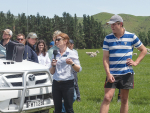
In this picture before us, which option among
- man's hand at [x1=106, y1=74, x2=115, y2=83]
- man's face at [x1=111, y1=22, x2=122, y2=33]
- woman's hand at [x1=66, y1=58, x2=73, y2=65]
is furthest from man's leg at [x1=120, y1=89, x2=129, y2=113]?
woman's hand at [x1=66, y1=58, x2=73, y2=65]

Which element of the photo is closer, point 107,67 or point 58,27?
point 107,67

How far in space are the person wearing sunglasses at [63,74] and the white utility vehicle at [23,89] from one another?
0.30 metres

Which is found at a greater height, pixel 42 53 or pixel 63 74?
pixel 63 74

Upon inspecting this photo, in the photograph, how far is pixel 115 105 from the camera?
6.85m

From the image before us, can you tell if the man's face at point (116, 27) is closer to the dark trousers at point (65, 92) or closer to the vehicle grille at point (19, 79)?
the dark trousers at point (65, 92)

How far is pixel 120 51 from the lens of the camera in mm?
4910

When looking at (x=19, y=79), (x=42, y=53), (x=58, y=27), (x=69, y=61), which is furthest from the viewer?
(x=58, y=27)

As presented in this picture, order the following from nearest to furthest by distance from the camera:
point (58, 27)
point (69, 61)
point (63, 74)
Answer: point (69, 61) → point (63, 74) → point (58, 27)

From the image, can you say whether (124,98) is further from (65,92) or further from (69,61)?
(69,61)

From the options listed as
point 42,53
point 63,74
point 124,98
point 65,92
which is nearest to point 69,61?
point 63,74

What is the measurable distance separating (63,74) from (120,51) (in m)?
1.25

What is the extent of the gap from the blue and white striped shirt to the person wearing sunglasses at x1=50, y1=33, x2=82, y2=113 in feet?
2.45

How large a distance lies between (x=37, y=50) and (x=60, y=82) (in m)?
2.95

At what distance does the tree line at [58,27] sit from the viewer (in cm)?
13250
